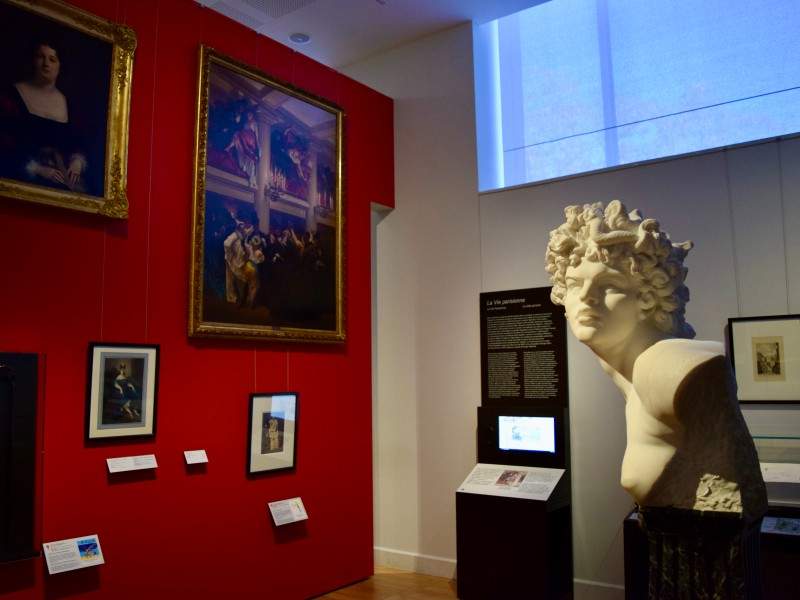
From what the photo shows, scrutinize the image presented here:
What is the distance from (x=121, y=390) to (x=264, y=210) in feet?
5.82

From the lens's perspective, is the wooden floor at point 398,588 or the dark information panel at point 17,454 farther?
the wooden floor at point 398,588

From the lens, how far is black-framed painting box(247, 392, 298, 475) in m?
5.17

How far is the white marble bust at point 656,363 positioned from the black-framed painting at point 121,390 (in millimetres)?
2724

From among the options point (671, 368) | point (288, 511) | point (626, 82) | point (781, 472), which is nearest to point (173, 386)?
point (288, 511)

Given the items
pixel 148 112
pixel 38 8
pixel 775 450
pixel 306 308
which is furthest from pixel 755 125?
pixel 38 8

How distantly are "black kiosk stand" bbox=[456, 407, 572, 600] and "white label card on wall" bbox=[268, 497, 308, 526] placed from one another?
123cm

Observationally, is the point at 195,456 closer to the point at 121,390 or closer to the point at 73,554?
the point at 121,390

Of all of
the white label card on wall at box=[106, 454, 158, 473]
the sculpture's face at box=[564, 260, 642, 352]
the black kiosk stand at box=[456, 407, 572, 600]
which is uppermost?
the sculpture's face at box=[564, 260, 642, 352]

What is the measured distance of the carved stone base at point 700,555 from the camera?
8.52 feet

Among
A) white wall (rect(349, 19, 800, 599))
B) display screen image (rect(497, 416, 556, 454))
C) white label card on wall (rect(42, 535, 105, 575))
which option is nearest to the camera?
white label card on wall (rect(42, 535, 105, 575))

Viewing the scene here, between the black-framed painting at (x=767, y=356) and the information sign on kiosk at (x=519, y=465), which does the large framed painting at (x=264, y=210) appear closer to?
the information sign on kiosk at (x=519, y=465)

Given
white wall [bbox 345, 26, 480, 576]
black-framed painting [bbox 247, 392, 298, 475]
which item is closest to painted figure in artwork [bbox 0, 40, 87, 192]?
black-framed painting [bbox 247, 392, 298, 475]

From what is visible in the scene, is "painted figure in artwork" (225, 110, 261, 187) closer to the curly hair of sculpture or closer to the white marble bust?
the white marble bust

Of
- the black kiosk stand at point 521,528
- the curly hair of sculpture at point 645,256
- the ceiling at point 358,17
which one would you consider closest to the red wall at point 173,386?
the ceiling at point 358,17
